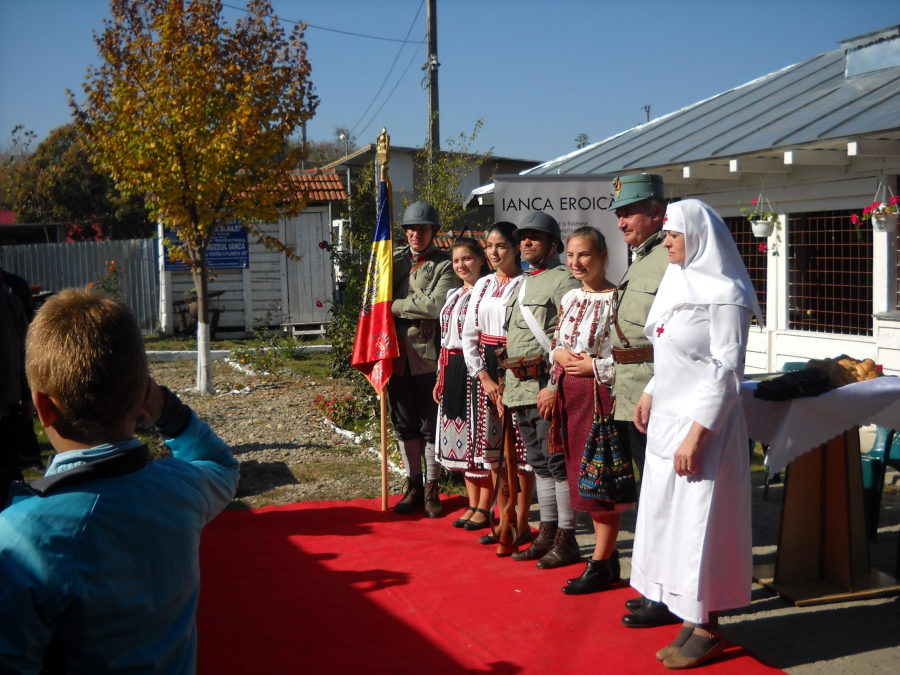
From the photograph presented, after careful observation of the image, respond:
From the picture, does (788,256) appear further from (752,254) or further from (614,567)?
(614,567)

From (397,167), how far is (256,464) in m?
18.7

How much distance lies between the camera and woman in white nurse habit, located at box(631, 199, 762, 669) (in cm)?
317

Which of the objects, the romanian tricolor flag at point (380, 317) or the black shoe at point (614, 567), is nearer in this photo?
the black shoe at point (614, 567)

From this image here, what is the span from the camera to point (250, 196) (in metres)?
10.5

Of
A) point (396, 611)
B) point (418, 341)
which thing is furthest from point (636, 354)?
point (418, 341)

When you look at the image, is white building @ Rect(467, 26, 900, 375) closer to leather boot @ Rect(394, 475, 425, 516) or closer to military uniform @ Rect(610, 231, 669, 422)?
military uniform @ Rect(610, 231, 669, 422)

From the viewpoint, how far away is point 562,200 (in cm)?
602

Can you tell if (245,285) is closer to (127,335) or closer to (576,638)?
(576,638)

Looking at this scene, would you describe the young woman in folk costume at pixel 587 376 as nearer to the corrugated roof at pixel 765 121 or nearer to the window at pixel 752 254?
the corrugated roof at pixel 765 121

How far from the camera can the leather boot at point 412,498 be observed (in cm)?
575

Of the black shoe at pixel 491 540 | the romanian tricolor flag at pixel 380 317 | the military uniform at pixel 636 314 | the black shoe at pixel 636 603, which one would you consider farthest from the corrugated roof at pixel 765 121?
the black shoe at pixel 636 603

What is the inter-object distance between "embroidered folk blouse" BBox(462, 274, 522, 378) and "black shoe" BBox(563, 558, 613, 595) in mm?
1415

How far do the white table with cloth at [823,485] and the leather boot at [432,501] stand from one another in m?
2.27

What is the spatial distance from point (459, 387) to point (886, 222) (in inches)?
172
